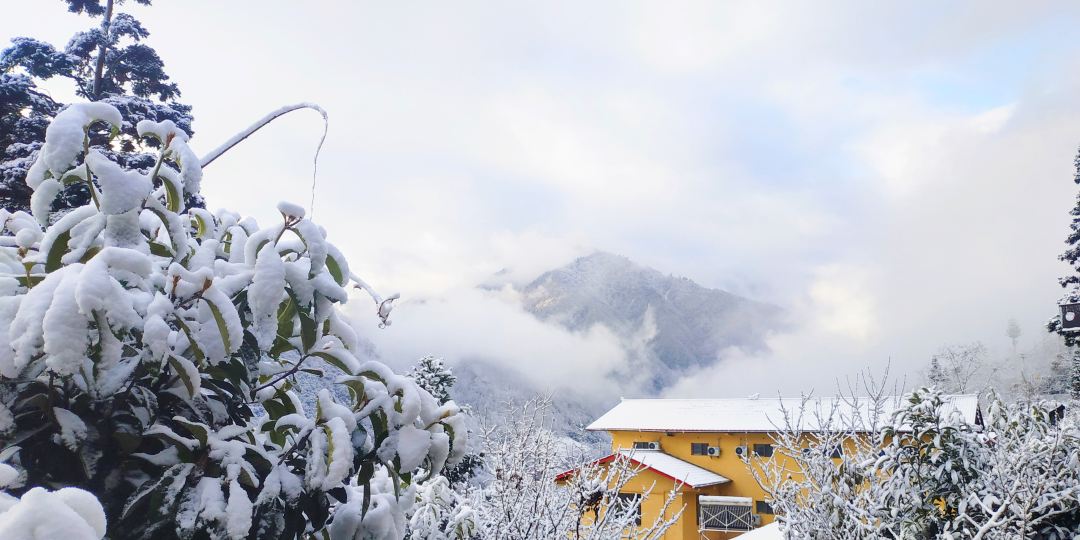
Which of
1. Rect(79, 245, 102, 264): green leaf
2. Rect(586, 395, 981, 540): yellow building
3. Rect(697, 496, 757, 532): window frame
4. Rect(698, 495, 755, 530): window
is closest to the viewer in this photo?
Rect(79, 245, 102, 264): green leaf

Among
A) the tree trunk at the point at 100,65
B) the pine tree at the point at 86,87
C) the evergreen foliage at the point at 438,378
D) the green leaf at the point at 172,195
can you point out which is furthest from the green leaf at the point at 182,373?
the evergreen foliage at the point at 438,378

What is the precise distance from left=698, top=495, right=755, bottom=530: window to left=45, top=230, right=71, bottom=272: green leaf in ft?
80.0

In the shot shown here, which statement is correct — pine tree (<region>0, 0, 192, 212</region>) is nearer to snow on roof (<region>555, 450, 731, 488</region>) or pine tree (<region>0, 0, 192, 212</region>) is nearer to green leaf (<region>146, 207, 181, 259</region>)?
green leaf (<region>146, 207, 181, 259</region>)

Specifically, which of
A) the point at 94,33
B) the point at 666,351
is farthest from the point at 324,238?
the point at 666,351

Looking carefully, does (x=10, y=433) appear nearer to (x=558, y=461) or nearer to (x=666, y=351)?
(x=558, y=461)

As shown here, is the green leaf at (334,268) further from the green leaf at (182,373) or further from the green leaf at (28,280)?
the green leaf at (28,280)

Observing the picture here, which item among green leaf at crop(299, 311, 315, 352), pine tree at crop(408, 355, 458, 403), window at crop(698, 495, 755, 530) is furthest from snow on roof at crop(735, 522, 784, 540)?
green leaf at crop(299, 311, 315, 352)

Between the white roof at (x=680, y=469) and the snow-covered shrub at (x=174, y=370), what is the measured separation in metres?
21.0

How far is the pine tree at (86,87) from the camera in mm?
9141

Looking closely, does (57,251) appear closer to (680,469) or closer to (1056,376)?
(680,469)

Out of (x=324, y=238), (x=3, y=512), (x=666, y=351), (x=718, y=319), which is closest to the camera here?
(x=3, y=512)

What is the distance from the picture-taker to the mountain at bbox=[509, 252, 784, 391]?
4683 inches

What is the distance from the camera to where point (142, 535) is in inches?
41.7

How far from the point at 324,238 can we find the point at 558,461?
18.0 feet
